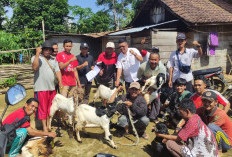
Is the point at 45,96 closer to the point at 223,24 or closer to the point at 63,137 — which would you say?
the point at 63,137

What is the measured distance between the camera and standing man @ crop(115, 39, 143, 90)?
4410 mm

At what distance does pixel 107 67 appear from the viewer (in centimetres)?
473

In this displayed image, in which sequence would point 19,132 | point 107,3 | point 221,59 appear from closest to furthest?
point 19,132
point 221,59
point 107,3

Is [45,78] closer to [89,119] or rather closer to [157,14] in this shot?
[89,119]

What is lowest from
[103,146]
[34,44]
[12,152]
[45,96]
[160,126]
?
[103,146]

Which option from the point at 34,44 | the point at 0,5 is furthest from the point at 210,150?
the point at 0,5

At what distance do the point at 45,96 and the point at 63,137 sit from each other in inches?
38.2

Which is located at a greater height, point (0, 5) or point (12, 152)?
point (0, 5)

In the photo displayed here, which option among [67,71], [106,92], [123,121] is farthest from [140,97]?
[67,71]

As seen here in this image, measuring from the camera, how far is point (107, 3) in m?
27.6

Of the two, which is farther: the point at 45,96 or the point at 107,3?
the point at 107,3

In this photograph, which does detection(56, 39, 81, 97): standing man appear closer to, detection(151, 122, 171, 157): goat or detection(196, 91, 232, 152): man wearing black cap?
detection(151, 122, 171, 157): goat

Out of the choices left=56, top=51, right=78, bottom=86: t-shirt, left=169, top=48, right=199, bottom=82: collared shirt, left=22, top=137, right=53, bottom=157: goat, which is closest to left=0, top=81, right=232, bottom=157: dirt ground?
left=22, top=137, right=53, bottom=157: goat

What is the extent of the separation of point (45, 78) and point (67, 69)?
33.0 inches
